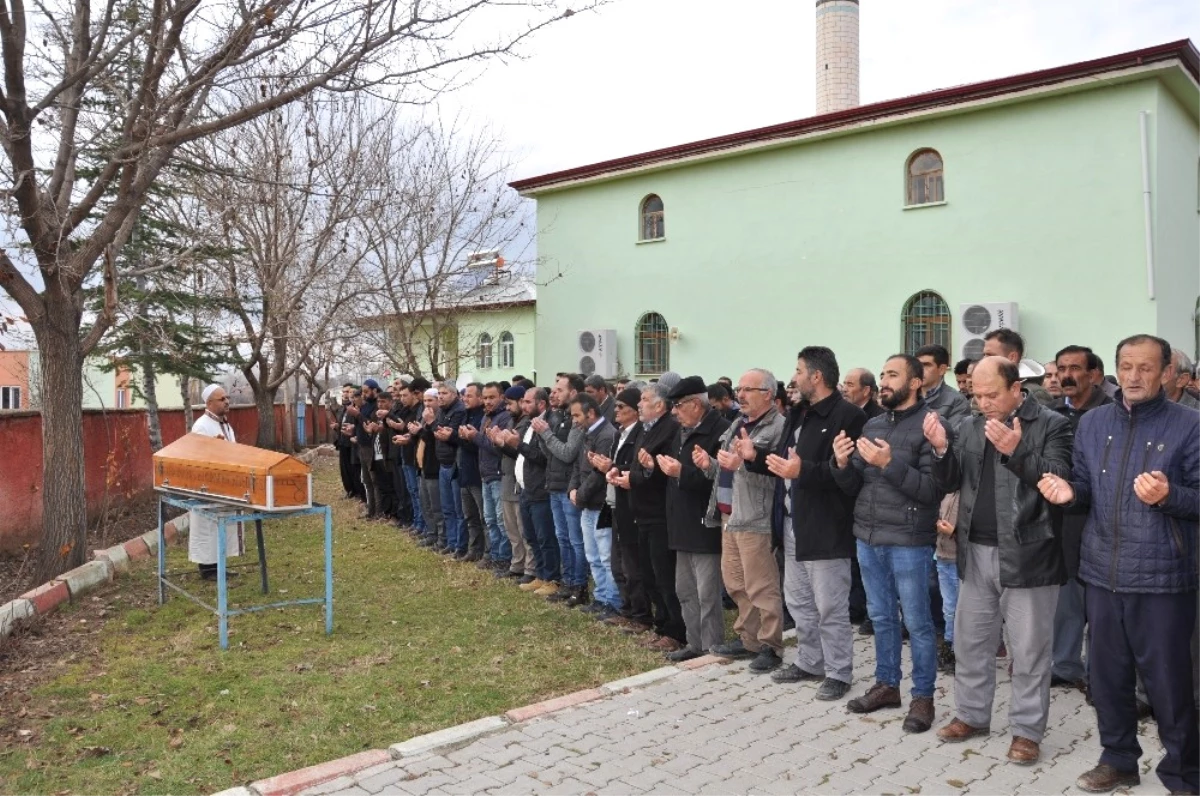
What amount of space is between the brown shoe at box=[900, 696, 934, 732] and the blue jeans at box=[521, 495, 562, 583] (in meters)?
4.51

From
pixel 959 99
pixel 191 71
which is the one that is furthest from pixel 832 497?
pixel 959 99

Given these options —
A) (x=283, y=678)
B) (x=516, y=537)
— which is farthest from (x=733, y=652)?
(x=516, y=537)

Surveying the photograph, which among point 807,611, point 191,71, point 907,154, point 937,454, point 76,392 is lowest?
point 807,611

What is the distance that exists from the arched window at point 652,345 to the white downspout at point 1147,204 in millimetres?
10208

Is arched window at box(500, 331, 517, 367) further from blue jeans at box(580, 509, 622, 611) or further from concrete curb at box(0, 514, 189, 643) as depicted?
blue jeans at box(580, 509, 622, 611)

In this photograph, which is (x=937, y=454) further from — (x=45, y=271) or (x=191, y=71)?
(x=45, y=271)

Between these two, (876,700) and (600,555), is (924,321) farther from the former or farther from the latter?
(876,700)

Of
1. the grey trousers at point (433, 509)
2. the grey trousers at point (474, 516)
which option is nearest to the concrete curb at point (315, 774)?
the grey trousers at point (474, 516)

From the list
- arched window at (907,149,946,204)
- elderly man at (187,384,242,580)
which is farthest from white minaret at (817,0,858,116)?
elderly man at (187,384,242,580)

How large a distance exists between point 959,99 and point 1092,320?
4.57 metres

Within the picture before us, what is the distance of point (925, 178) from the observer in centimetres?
1769

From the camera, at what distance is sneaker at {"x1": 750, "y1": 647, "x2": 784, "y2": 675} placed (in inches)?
247

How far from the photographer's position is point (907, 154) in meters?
17.8

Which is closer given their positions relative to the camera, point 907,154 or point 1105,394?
point 1105,394
